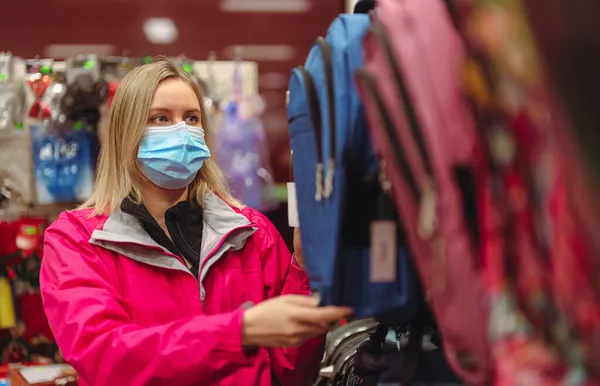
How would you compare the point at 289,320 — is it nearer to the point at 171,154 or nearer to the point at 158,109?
the point at 171,154

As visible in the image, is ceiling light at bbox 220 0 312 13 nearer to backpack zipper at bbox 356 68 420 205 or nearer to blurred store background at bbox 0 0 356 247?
blurred store background at bbox 0 0 356 247

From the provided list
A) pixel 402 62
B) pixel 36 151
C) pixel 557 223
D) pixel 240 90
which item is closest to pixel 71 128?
pixel 36 151

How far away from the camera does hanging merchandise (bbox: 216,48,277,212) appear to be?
3527 mm

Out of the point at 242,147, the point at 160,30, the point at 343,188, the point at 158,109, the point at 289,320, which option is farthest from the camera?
the point at 160,30

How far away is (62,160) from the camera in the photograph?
3.20 meters

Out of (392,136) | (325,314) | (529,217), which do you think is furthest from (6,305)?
(529,217)

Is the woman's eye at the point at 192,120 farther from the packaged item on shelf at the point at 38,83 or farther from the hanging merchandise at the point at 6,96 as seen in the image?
the hanging merchandise at the point at 6,96

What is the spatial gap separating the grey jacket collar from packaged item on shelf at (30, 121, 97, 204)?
162cm

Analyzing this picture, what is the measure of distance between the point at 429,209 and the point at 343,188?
0.64 ft

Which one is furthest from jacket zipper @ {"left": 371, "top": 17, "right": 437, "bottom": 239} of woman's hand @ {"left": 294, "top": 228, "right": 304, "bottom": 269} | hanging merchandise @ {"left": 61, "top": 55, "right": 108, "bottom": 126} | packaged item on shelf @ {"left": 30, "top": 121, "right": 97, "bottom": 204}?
packaged item on shelf @ {"left": 30, "top": 121, "right": 97, "bottom": 204}

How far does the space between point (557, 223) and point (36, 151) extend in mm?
2959

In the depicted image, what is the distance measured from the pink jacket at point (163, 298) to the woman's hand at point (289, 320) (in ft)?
0.13

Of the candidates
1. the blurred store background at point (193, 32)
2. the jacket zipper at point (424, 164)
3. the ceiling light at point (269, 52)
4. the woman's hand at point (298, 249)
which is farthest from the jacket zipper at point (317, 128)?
the ceiling light at point (269, 52)

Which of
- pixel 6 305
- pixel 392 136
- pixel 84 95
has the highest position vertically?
pixel 84 95
